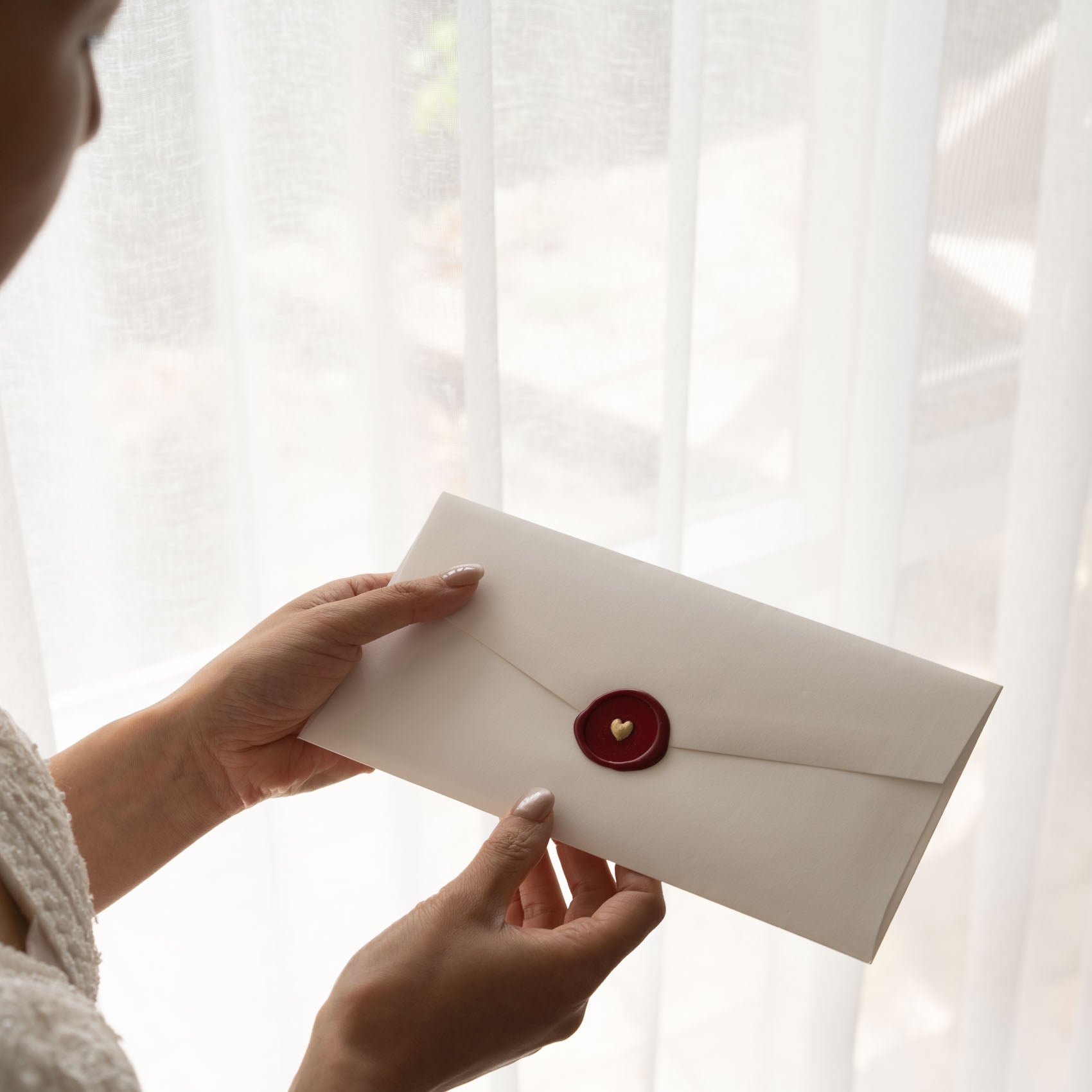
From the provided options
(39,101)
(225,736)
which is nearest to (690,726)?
(225,736)

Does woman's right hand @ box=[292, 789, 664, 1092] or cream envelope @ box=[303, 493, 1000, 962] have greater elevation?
cream envelope @ box=[303, 493, 1000, 962]

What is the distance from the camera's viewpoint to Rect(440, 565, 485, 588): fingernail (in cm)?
59

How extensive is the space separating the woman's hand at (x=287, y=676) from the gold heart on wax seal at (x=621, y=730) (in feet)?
0.35

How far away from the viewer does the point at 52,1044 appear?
0.35 meters

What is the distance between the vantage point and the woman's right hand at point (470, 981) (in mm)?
488

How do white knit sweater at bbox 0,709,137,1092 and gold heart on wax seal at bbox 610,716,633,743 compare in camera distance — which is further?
gold heart on wax seal at bbox 610,716,633,743

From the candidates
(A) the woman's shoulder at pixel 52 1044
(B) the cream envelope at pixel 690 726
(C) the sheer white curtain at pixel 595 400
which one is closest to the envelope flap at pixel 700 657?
(B) the cream envelope at pixel 690 726

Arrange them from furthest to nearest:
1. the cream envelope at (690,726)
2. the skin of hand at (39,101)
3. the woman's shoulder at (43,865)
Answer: the cream envelope at (690,726)
the woman's shoulder at (43,865)
the skin of hand at (39,101)

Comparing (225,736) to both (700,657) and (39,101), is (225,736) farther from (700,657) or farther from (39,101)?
(39,101)

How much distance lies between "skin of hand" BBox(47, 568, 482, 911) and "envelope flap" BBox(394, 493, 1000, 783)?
0.03 meters

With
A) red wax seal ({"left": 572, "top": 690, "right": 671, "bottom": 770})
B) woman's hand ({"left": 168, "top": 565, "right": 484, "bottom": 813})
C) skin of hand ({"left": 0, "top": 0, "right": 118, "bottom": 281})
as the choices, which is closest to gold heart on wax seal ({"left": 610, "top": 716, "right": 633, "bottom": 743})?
red wax seal ({"left": 572, "top": 690, "right": 671, "bottom": 770})

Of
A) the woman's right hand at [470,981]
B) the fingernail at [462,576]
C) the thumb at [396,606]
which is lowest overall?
the woman's right hand at [470,981]

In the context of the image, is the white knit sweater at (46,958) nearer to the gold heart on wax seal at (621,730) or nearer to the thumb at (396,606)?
the thumb at (396,606)

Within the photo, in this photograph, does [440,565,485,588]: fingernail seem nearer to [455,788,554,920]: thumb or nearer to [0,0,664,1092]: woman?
[0,0,664,1092]: woman
